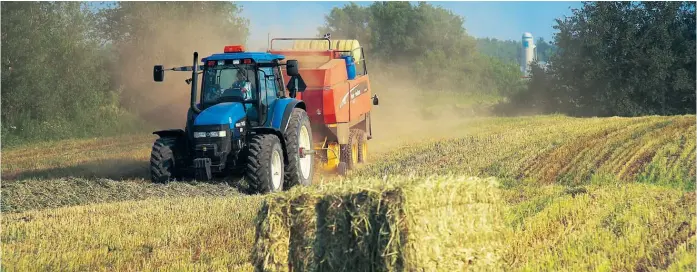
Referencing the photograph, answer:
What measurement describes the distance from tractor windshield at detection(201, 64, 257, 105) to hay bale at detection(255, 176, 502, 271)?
7.55 meters

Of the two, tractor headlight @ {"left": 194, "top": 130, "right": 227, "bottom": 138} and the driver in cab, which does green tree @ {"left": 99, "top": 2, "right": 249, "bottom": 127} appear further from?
tractor headlight @ {"left": 194, "top": 130, "right": 227, "bottom": 138}

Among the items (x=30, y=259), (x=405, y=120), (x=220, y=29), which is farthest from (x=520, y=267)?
(x=220, y=29)

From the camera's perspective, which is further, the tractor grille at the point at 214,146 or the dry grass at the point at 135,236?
the tractor grille at the point at 214,146

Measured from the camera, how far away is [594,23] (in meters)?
35.0

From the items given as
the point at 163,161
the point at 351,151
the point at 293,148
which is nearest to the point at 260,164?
the point at 293,148

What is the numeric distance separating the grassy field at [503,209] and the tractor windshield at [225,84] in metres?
1.37

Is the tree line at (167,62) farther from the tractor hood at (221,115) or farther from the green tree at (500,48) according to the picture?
the green tree at (500,48)

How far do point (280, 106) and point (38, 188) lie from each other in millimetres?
3889

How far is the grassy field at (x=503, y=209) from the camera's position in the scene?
829cm

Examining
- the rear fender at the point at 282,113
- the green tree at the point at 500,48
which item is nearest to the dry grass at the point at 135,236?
the rear fender at the point at 282,113

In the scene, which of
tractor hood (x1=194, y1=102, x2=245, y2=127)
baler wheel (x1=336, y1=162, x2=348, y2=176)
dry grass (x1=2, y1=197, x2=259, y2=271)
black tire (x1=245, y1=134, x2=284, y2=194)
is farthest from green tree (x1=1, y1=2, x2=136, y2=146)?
dry grass (x1=2, y1=197, x2=259, y2=271)

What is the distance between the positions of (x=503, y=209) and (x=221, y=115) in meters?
6.93

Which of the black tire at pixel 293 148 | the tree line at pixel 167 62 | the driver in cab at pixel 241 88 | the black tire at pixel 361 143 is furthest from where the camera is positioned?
the tree line at pixel 167 62

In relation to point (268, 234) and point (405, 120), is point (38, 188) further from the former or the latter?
point (405, 120)
